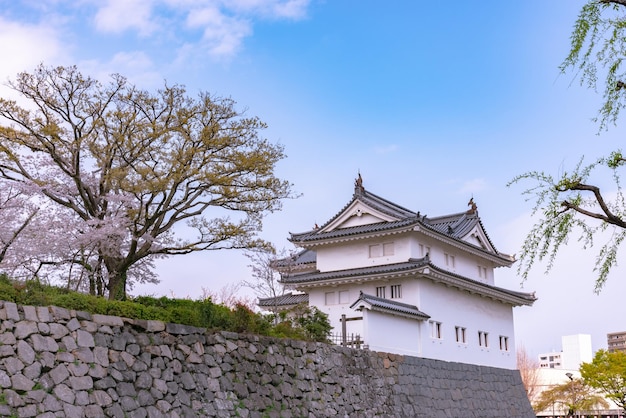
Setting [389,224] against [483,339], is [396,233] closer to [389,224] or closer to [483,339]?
[389,224]

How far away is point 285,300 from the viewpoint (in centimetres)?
2869

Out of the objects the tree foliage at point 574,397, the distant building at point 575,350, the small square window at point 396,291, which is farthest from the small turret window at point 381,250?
the distant building at point 575,350

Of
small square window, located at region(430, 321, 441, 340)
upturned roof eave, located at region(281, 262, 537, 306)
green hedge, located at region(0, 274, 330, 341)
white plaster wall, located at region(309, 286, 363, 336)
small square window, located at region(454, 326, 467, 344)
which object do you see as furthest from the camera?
small square window, located at region(454, 326, 467, 344)

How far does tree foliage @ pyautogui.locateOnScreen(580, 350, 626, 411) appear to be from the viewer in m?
38.5

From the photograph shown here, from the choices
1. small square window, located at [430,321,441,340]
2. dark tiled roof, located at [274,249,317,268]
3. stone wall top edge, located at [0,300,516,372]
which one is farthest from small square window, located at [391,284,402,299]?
dark tiled roof, located at [274,249,317,268]

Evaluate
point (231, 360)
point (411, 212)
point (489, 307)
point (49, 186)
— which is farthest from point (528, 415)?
point (49, 186)

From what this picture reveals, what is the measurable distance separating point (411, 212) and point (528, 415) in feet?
31.5

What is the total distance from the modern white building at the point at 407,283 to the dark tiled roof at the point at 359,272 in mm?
35

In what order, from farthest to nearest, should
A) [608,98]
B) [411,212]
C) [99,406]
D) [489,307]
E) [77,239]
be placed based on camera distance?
[489,307], [411,212], [77,239], [99,406], [608,98]

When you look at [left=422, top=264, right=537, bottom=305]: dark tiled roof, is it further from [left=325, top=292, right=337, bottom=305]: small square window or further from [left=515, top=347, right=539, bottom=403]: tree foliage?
[left=515, top=347, right=539, bottom=403]: tree foliage

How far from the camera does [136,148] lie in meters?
21.3

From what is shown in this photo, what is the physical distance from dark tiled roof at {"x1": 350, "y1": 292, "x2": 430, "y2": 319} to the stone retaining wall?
1.53 metres

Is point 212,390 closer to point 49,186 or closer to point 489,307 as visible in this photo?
point 49,186

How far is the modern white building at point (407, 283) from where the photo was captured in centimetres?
2308
